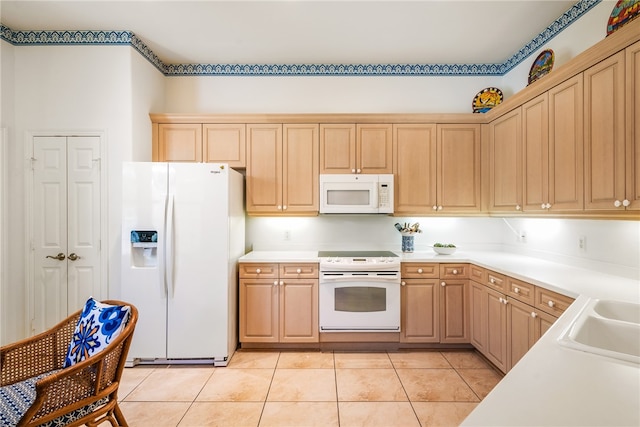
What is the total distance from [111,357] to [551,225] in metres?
3.42

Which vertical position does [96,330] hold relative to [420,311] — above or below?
above

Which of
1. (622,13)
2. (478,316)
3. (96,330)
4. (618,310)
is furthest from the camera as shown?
(478,316)

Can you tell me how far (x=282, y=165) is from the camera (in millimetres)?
3195

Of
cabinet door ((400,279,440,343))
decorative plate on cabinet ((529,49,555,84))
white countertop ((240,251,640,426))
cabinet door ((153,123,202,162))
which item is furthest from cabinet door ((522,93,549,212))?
cabinet door ((153,123,202,162))

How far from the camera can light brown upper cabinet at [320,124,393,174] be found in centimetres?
319

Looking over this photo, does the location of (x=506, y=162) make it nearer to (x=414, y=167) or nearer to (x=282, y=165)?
(x=414, y=167)

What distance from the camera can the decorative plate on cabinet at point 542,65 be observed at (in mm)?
2668

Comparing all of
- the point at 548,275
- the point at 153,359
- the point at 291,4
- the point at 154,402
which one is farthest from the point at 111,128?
the point at 548,275

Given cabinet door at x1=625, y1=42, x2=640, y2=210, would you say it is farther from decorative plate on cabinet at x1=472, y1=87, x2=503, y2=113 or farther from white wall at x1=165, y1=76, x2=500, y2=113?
white wall at x1=165, y1=76, x2=500, y2=113

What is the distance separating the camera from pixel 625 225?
2.05 m

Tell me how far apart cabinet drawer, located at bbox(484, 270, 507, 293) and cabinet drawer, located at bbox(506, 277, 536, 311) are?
0.21ft

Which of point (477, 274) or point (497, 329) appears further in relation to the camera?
point (477, 274)

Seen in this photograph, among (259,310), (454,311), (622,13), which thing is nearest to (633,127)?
(622,13)

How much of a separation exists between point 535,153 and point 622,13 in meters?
0.97
